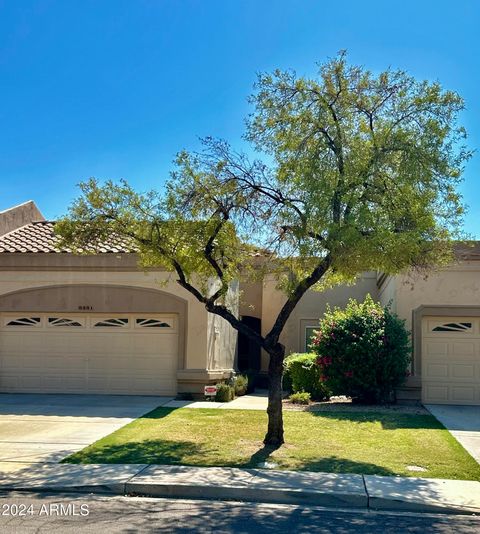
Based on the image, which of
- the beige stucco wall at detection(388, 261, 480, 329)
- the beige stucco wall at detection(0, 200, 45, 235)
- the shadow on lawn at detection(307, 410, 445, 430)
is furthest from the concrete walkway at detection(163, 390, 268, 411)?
the beige stucco wall at detection(0, 200, 45, 235)

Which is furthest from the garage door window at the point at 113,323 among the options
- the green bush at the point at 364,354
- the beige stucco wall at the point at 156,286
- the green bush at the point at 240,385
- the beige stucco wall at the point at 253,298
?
the beige stucco wall at the point at 253,298

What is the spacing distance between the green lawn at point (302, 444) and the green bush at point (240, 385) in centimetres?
437

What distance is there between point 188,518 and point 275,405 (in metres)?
3.88

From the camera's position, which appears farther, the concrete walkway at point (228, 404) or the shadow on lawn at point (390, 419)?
the concrete walkway at point (228, 404)

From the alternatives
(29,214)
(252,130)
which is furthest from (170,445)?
(29,214)

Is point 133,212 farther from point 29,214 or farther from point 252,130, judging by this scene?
point 29,214

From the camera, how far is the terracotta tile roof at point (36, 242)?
1795 cm

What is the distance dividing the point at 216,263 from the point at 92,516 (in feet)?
17.2

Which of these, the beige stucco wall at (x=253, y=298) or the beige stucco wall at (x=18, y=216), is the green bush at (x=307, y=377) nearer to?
the beige stucco wall at (x=253, y=298)

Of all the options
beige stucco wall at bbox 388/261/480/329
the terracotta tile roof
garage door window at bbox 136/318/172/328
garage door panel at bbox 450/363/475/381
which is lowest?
garage door panel at bbox 450/363/475/381

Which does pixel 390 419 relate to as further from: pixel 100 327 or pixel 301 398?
pixel 100 327

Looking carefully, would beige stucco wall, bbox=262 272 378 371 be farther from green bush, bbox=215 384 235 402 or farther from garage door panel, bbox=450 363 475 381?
garage door panel, bbox=450 363 475 381

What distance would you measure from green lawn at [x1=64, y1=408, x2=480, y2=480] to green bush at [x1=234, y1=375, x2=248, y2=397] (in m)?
4.37

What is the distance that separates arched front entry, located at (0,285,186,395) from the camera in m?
17.6
